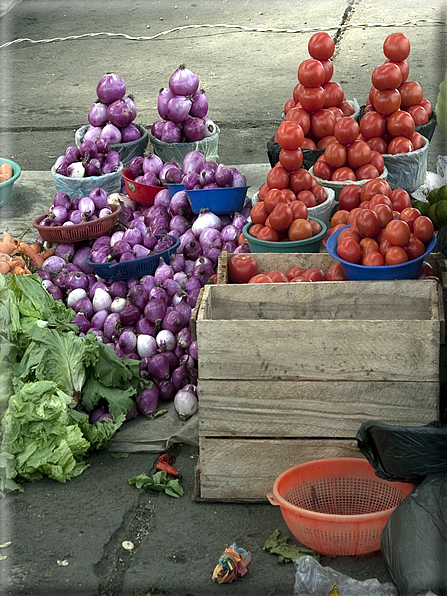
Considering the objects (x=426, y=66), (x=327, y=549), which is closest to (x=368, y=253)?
(x=327, y=549)

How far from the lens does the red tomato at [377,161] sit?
3244mm

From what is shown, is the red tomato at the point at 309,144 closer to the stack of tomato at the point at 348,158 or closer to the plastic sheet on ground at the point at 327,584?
the stack of tomato at the point at 348,158

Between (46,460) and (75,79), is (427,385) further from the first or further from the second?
(75,79)

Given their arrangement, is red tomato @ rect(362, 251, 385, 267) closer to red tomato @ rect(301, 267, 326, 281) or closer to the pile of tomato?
red tomato @ rect(301, 267, 326, 281)

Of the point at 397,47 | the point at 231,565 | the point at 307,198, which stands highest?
the point at 397,47

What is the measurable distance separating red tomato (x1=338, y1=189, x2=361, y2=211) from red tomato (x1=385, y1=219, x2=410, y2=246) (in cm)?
Result: 60

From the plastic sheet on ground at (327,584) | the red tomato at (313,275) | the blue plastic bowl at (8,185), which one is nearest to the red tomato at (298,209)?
the red tomato at (313,275)

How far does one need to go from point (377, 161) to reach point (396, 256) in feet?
3.34

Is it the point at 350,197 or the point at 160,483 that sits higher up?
the point at 350,197

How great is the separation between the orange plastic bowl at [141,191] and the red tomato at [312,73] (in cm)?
100

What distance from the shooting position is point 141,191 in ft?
13.1

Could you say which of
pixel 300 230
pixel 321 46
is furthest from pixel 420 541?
pixel 321 46

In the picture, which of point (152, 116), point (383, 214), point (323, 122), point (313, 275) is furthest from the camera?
point (152, 116)

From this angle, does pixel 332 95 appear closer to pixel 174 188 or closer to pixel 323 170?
pixel 323 170
